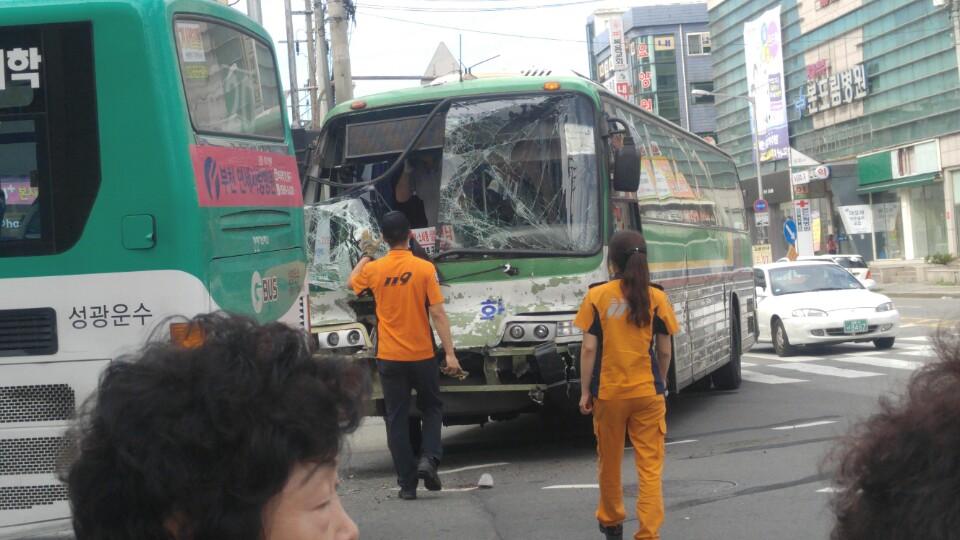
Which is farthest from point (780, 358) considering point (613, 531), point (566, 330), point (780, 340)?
point (613, 531)

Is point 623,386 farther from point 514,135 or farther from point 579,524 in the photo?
point 514,135

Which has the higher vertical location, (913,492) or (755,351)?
(913,492)

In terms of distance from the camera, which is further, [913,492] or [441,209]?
[441,209]

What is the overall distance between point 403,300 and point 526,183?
90.4 inches

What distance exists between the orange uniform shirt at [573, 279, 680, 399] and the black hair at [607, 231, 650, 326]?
0.14 feet

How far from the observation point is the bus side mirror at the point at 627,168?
1033 cm

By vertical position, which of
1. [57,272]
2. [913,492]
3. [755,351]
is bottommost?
[755,351]

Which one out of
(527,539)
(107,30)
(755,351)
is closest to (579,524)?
(527,539)

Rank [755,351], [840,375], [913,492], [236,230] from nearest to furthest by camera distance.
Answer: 1. [913,492]
2. [236,230]
3. [840,375]
4. [755,351]

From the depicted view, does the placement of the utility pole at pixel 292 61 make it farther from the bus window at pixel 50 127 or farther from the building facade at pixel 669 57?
the building facade at pixel 669 57

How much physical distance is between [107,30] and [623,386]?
352 cm

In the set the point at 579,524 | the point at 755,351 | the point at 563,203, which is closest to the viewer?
the point at 579,524

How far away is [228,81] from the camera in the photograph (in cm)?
764

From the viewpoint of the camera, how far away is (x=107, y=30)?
261 inches
